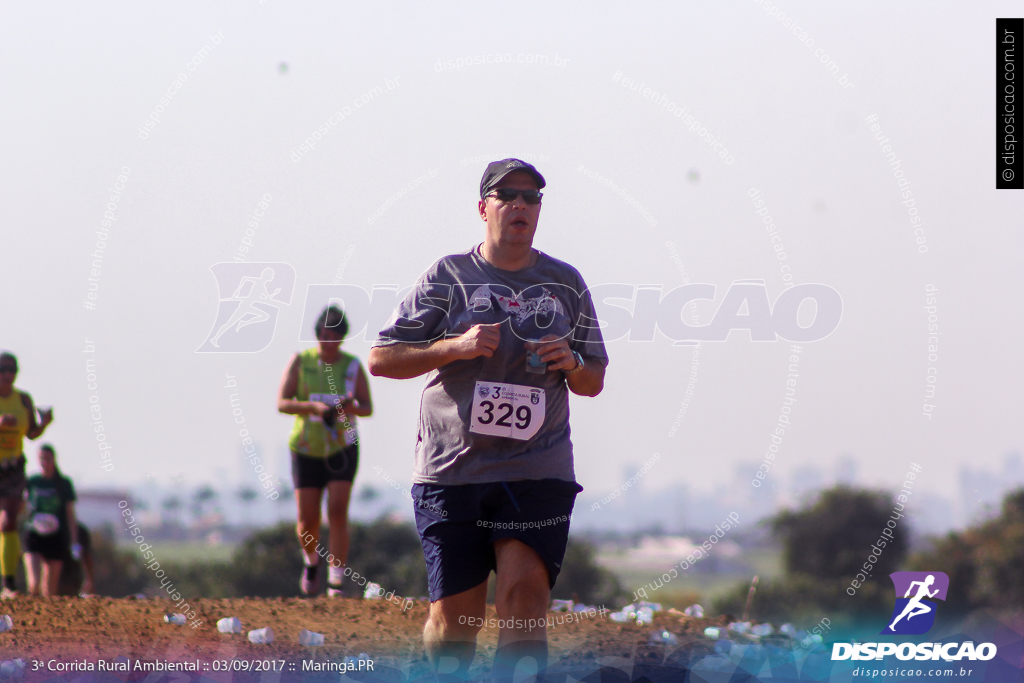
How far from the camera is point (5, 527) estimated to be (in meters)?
7.19

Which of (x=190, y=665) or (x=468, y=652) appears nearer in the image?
(x=468, y=652)

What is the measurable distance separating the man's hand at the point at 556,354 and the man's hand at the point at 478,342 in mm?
179

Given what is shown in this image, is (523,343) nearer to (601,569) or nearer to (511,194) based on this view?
(511,194)

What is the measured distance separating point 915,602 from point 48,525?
6491 millimetres

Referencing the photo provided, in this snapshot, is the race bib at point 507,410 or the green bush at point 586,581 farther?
the green bush at point 586,581

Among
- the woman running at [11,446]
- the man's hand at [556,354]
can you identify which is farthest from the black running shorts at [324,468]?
the man's hand at [556,354]

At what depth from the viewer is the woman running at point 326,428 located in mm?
6384

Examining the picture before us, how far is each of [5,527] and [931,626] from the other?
6219mm

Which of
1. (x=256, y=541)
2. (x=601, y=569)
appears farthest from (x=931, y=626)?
(x=256, y=541)

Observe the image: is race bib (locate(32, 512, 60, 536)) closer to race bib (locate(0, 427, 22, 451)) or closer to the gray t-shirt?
race bib (locate(0, 427, 22, 451))

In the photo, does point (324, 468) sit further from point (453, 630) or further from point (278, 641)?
point (453, 630)

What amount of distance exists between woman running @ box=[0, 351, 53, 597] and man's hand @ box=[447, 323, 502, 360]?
4988 millimetres

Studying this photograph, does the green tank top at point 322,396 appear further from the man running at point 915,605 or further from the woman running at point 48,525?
the man running at point 915,605

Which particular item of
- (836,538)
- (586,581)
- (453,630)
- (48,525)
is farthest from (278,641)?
(836,538)
